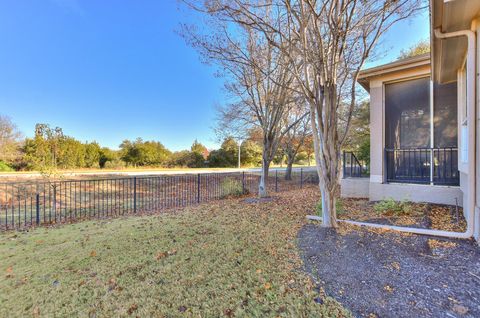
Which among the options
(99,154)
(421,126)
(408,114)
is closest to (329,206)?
(421,126)

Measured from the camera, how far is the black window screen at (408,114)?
579cm

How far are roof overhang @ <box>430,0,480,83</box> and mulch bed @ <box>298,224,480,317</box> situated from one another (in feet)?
10.3

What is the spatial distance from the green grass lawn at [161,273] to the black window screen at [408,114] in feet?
13.3

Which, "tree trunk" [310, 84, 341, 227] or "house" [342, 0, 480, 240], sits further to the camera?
"house" [342, 0, 480, 240]

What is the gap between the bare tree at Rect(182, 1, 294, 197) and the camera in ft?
16.4

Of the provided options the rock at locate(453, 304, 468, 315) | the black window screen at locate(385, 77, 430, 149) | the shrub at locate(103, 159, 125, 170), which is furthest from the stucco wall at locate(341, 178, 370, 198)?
the shrub at locate(103, 159, 125, 170)

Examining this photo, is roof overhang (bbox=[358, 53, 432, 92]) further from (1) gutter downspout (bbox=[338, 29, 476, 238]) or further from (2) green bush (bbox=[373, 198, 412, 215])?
(2) green bush (bbox=[373, 198, 412, 215])

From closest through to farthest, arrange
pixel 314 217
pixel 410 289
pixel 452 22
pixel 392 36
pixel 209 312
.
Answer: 1. pixel 209 312
2. pixel 410 289
3. pixel 452 22
4. pixel 314 217
5. pixel 392 36

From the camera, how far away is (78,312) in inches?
78.0

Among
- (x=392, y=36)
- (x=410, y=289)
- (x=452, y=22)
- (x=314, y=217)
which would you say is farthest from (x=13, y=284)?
(x=392, y=36)

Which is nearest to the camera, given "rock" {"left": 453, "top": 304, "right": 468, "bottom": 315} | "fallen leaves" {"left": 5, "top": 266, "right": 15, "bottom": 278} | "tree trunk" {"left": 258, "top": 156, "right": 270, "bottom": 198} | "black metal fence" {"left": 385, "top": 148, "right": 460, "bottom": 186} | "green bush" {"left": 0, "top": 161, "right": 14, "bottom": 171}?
"rock" {"left": 453, "top": 304, "right": 468, "bottom": 315}

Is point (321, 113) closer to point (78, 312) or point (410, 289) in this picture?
point (410, 289)

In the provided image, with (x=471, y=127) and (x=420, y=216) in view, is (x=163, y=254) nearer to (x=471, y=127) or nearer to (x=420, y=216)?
(x=471, y=127)

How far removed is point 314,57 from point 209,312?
384cm
